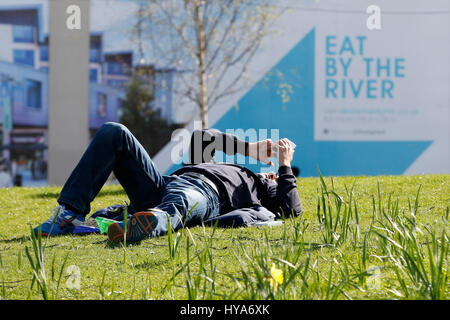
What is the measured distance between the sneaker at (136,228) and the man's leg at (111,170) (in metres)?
0.37

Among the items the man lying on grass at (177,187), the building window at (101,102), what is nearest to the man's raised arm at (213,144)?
the man lying on grass at (177,187)

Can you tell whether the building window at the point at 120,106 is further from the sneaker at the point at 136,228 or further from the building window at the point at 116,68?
the sneaker at the point at 136,228

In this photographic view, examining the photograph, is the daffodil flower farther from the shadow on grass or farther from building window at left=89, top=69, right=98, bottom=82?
building window at left=89, top=69, right=98, bottom=82

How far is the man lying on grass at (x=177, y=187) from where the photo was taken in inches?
110

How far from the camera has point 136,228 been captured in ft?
8.35

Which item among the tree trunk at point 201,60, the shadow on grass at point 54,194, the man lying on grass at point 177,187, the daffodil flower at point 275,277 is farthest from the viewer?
the tree trunk at point 201,60

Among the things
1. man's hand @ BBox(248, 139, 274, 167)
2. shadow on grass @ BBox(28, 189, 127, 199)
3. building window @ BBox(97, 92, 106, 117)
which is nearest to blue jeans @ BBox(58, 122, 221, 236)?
man's hand @ BBox(248, 139, 274, 167)

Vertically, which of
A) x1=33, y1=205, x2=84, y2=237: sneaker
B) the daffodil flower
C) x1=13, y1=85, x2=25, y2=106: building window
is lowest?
x1=33, y1=205, x2=84, y2=237: sneaker

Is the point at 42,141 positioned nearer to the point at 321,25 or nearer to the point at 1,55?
the point at 1,55

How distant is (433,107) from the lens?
31.5 feet

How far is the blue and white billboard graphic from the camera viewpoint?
366 inches

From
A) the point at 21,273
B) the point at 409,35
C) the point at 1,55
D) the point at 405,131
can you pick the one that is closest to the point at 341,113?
the point at 405,131

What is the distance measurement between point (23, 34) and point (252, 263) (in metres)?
9.12

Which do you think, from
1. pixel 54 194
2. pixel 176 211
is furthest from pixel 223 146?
pixel 54 194
